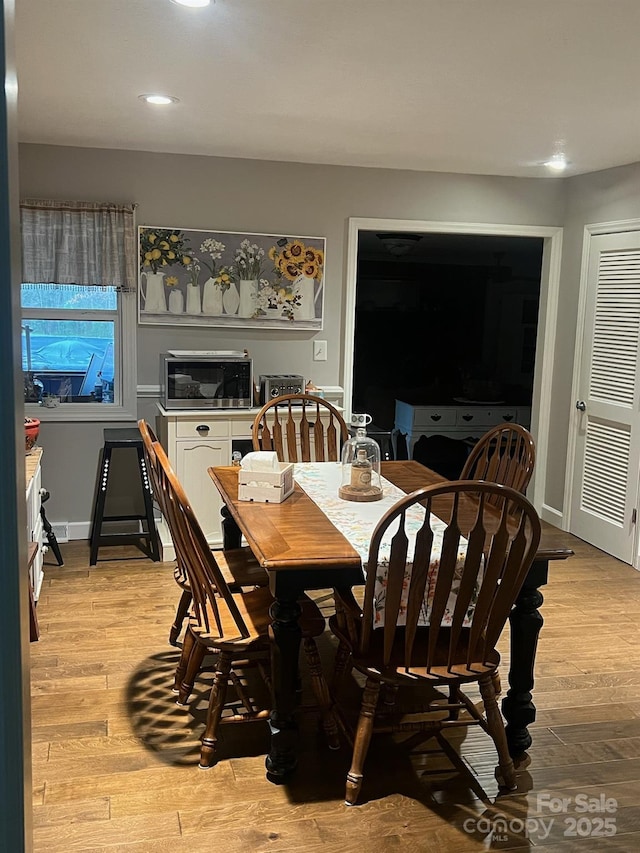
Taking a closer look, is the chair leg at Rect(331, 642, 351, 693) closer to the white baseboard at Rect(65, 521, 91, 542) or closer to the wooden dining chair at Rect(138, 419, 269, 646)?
the wooden dining chair at Rect(138, 419, 269, 646)

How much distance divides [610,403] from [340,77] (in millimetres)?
2767

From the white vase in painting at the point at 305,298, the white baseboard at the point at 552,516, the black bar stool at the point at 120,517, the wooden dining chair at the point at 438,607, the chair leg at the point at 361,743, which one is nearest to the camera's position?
the wooden dining chair at the point at 438,607

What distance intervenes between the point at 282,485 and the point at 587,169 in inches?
127

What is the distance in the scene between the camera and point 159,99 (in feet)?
11.0

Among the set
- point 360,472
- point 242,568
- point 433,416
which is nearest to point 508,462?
point 360,472

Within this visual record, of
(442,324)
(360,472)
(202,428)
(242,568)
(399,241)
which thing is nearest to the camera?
(360,472)

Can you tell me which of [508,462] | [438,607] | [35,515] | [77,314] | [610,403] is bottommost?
[35,515]

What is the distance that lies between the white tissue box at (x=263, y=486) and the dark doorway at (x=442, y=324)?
4783 mm

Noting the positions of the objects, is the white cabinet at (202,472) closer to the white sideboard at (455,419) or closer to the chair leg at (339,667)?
the chair leg at (339,667)

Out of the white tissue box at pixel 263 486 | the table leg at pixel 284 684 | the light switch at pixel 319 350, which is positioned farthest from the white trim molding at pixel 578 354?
the table leg at pixel 284 684

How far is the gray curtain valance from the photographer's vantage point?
14.5ft

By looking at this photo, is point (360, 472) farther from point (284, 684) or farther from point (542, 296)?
point (542, 296)

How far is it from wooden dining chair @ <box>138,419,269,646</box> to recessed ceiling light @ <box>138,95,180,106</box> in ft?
4.72

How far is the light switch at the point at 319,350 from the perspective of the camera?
16.4ft
